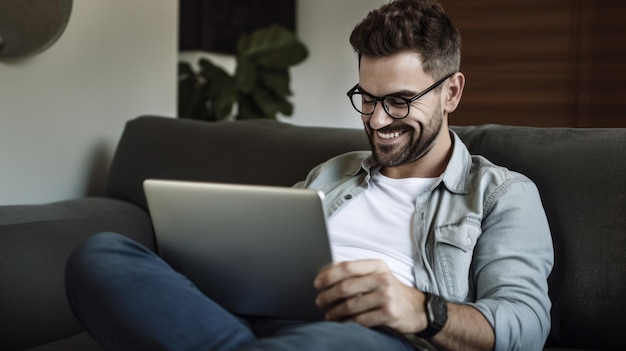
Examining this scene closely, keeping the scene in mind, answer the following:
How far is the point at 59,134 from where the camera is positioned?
245cm

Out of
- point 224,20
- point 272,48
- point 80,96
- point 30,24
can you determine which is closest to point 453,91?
point 30,24

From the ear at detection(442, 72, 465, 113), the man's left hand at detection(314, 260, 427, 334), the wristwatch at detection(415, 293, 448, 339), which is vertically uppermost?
the ear at detection(442, 72, 465, 113)

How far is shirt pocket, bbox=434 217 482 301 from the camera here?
1539 mm

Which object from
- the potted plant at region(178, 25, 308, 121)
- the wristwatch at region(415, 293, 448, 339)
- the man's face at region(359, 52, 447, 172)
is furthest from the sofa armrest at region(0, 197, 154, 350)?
the potted plant at region(178, 25, 308, 121)

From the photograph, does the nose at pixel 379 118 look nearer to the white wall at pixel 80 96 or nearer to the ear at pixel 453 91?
the ear at pixel 453 91

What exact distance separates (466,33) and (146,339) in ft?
10.3

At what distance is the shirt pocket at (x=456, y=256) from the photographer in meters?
1.54

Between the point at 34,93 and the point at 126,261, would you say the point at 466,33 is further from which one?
the point at 126,261

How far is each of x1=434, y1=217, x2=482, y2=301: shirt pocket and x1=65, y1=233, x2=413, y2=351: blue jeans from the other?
Answer: 240 mm

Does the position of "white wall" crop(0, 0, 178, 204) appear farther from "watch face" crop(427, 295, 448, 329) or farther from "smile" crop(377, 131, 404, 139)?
"watch face" crop(427, 295, 448, 329)

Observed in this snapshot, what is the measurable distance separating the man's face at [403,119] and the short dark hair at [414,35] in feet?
0.06

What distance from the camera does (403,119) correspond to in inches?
65.9

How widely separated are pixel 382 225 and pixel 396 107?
235 mm

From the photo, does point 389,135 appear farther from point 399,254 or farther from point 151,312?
point 151,312
